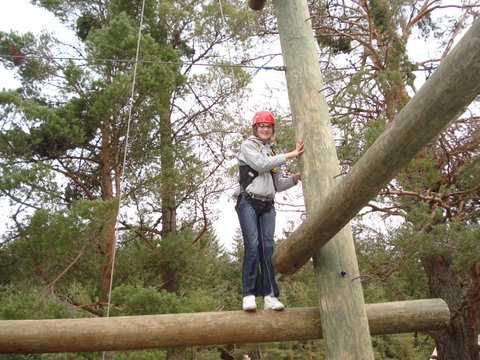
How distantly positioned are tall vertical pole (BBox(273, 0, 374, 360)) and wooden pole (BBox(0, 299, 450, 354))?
0.31 m

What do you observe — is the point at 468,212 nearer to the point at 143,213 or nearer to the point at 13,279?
the point at 143,213

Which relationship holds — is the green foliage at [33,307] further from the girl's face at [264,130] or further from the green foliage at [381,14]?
the green foliage at [381,14]

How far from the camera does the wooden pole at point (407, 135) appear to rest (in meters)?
1.33

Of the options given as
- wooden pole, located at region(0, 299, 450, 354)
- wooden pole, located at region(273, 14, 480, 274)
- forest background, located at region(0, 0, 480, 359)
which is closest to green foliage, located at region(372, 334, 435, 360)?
forest background, located at region(0, 0, 480, 359)

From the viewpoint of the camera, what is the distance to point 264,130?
3273 mm

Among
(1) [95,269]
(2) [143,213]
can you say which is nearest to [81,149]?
(2) [143,213]

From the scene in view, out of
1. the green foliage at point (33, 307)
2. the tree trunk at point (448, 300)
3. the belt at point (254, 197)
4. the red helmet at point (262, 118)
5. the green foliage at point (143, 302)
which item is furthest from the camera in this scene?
the tree trunk at point (448, 300)

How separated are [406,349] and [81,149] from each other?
12865 millimetres

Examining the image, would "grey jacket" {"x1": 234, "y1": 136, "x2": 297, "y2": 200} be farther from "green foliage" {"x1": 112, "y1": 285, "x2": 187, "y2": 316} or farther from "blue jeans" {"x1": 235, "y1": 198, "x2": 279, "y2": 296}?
"green foliage" {"x1": 112, "y1": 285, "x2": 187, "y2": 316}

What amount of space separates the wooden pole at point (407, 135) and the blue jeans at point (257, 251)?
27.4 inches

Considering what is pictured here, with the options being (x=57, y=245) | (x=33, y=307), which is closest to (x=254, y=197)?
(x=33, y=307)

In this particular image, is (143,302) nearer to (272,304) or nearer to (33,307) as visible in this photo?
(33,307)

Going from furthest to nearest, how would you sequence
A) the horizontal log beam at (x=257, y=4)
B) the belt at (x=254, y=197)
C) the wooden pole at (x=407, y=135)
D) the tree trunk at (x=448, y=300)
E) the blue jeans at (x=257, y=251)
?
the tree trunk at (x=448, y=300)
the horizontal log beam at (x=257, y=4)
the belt at (x=254, y=197)
the blue jeans at (x=257, y=251)
the wooden pole at (x=407, y=135)

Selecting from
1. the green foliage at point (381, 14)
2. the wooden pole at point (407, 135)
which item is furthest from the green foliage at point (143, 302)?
the green foliage at point (381, 14)
